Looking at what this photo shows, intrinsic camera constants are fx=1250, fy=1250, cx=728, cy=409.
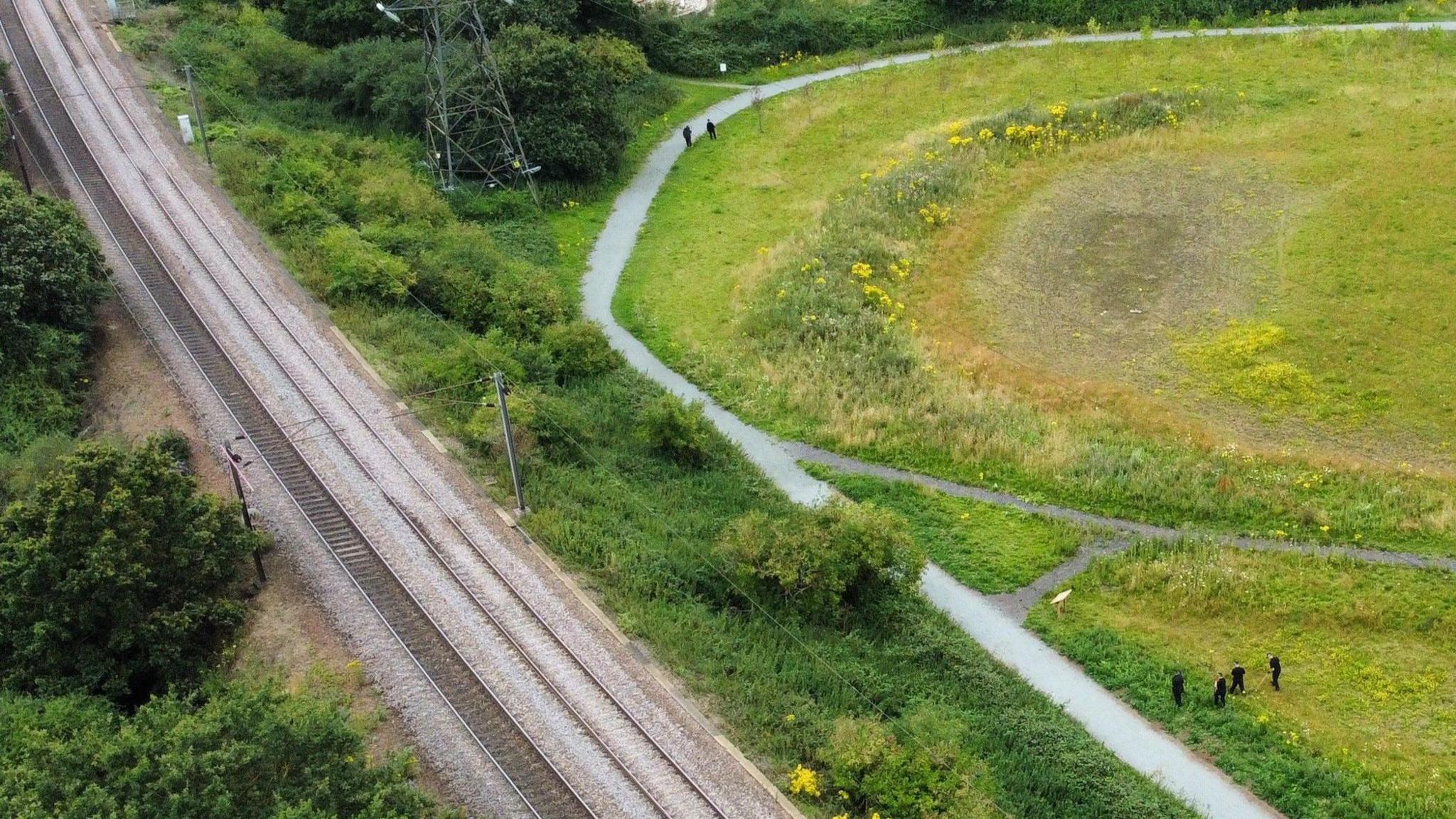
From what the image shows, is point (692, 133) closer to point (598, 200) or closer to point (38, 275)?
point (598, 200)

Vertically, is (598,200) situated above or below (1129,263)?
above

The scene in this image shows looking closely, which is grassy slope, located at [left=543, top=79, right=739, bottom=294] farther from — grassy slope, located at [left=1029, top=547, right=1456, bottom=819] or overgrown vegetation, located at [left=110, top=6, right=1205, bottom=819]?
grassy slope, located at [left=1029, top=547, right=1456, bottom=819]

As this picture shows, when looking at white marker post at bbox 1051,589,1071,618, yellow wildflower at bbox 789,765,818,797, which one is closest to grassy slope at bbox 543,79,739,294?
white marker post at bbox 1051,589,1071,618

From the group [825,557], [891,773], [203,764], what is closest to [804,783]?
[891,773]

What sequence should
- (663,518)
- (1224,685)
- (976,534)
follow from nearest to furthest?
(1224,685)
(663,518)
(976,534)

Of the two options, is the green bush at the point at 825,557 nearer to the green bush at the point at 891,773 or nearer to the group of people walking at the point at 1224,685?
the green bush at the point at 891,773

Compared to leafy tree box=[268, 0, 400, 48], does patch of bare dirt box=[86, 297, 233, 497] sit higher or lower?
lower
